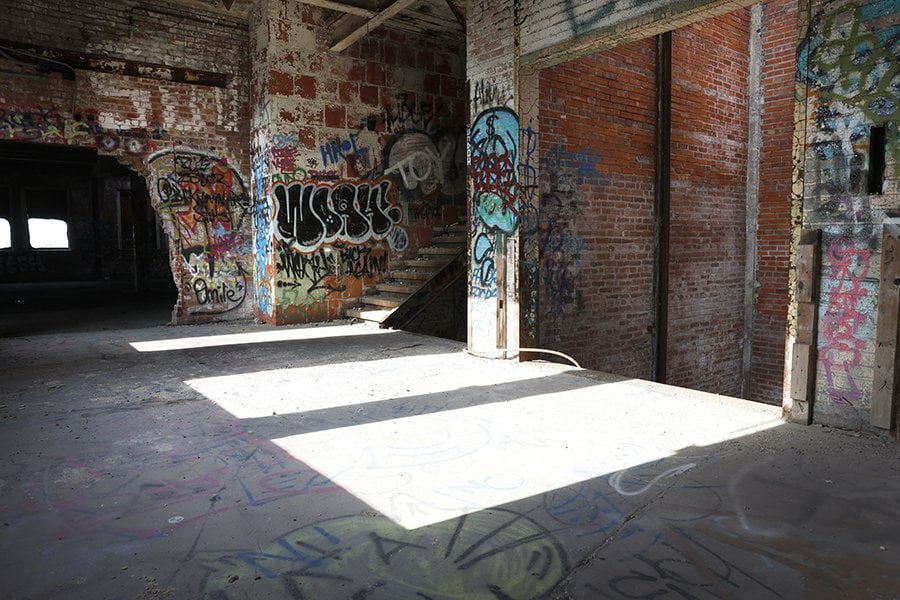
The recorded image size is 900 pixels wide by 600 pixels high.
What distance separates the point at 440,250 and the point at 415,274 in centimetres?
63

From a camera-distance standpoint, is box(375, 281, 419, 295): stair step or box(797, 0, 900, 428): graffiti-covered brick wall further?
box(375, 281, 419, 295): stair step

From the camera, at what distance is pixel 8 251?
1878 cm

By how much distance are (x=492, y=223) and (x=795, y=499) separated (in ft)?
13.2

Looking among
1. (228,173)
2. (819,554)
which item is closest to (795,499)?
(819,554)

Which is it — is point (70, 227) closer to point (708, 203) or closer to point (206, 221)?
point (206, 221)

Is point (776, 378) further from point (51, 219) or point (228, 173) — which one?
point (51, 219)

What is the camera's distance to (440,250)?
9.28 metres

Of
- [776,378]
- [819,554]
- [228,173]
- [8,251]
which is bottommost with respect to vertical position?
[776,378]

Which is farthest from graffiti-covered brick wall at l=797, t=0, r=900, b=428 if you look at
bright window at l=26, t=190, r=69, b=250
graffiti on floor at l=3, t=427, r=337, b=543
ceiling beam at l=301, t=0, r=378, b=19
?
bright window at l=26, t=190, r=69, b=250

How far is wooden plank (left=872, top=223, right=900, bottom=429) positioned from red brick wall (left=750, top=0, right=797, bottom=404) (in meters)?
5.44

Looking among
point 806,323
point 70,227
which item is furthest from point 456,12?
point 70,227

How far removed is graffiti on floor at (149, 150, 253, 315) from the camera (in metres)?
8.26

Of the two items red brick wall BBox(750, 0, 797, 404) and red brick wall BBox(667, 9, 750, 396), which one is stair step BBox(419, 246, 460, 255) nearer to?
red brick wall BBox(667, 9, 750, 396)

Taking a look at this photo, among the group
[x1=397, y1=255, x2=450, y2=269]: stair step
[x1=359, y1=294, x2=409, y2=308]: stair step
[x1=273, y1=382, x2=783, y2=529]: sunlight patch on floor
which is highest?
[x1=397, y1=255, x2=450, y2=269]: stair step
